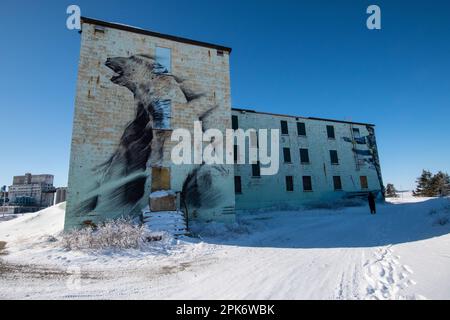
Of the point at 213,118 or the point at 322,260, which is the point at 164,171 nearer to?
the point at 213,118

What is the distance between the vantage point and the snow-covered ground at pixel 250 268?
13.8 feet

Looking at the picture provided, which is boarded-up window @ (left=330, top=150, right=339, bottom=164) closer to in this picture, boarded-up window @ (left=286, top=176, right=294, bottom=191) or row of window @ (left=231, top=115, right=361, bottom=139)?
row of window @ (left=231, top=115, right=361, bottom=139)

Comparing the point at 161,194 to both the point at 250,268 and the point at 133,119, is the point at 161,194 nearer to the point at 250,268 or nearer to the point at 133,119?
the point at 133,119

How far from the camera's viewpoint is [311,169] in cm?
2361

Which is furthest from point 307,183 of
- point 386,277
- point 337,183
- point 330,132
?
point 386,277

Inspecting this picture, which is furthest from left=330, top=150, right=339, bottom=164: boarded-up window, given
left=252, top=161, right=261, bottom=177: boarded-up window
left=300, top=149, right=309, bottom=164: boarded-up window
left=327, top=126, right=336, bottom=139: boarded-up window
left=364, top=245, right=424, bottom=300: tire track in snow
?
left=364, top=245, right=424, bottom=300: tire track in snow

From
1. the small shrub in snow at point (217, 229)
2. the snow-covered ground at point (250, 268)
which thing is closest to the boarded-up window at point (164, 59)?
the small shrub in snow at point (217, 229)

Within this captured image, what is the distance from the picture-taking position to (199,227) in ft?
37.6

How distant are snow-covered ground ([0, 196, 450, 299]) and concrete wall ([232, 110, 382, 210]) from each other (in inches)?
418

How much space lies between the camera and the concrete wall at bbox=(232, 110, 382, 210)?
2084cm

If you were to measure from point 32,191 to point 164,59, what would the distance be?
5282 cm

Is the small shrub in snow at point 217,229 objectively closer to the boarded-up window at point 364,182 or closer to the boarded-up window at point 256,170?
the boarded-up window at point 256,170
